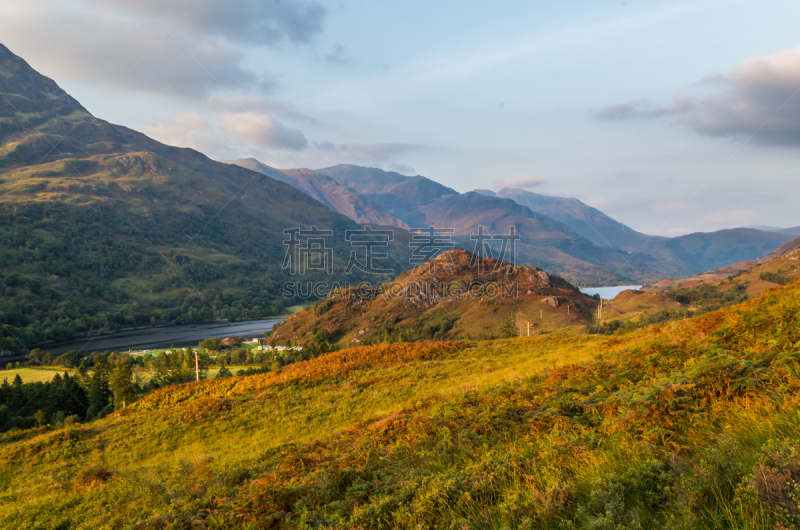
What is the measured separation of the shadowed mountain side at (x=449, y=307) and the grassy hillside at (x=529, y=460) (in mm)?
76178

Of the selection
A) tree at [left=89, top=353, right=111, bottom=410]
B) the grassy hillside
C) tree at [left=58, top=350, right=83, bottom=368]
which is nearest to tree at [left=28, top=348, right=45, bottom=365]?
tree at [left=58, top=350, right=83, bottom=368]

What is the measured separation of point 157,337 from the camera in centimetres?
15662

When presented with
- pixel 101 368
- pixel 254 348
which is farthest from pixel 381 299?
pixel 101 368

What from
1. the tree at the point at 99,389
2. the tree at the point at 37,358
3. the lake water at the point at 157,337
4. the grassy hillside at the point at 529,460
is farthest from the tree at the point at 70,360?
the grassy hillside at the point at 529,460

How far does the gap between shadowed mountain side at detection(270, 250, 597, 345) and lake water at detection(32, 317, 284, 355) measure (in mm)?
32993

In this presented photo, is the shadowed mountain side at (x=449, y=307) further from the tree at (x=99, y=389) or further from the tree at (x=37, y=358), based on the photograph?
the tree at (x=37, y=358)

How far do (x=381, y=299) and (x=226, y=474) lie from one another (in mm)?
128359

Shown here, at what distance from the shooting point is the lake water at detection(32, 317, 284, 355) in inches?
5369

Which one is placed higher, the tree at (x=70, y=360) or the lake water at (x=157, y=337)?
the tree at (x=70, y=360)

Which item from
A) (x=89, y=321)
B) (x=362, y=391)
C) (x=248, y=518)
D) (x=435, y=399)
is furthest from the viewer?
(x=89, y=321)

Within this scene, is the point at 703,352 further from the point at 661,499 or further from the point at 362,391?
the point at 362,391

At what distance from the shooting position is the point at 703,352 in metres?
9.34

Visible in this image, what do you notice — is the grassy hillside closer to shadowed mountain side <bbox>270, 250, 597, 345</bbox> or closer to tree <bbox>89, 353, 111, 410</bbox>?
tree <bbox>89, 353, 111, 410</bbox>

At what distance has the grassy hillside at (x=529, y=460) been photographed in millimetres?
4446
